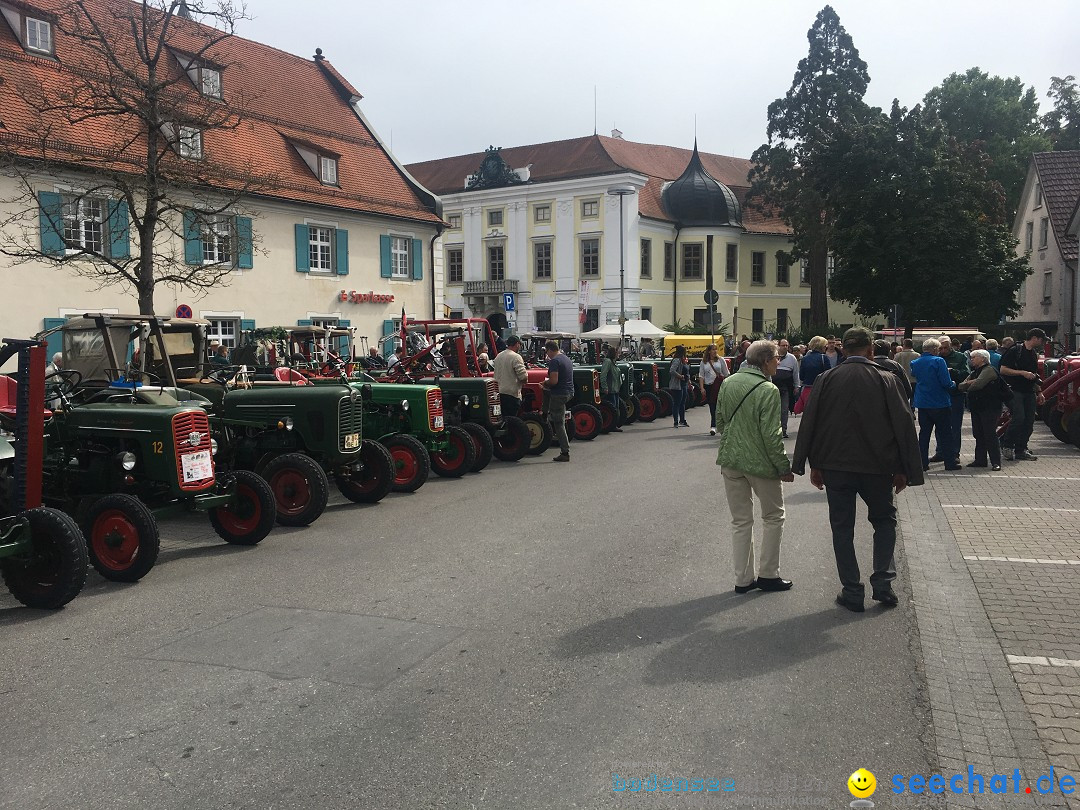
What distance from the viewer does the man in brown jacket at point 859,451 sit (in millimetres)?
5980

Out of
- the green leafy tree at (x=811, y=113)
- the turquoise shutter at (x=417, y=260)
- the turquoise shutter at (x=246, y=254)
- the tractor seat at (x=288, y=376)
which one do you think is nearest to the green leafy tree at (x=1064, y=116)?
the green leafy tree at (x=811, y=113)

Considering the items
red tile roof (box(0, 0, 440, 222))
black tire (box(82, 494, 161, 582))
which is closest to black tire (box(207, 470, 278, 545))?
black tire (box(82, 494, 161, 582))

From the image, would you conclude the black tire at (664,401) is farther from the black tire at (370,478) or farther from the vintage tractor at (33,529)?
the vintage tractor at (33,529)

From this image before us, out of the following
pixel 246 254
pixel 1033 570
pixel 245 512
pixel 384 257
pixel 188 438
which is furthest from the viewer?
pixel 384 257

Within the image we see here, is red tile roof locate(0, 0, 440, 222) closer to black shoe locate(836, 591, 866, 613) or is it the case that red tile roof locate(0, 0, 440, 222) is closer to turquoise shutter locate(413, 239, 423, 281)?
turquoise shutter locate(413, 239, 423, 281)

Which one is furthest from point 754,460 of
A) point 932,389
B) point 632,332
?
point 632,332

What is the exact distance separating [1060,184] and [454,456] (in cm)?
3727

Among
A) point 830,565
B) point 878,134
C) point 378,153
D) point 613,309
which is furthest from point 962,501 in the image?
point 613,309

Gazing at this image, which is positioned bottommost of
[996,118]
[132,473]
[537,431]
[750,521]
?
[537,431]

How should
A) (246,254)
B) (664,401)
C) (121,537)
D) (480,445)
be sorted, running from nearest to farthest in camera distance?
(121,537)
(480,445)
(664,401)
(246,254)

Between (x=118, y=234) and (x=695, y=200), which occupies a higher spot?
(x=695, y=200)

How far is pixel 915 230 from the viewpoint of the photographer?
38562 mm

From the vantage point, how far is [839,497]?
6.15 metres

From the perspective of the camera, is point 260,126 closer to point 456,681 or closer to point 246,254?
point 246,254
